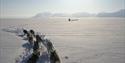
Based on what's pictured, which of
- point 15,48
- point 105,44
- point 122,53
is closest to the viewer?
point 122,53

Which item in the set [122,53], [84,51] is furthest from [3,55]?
[122,53]

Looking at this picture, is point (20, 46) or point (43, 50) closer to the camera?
point (43, 50)

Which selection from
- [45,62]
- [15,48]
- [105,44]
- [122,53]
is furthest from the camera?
[105,44]

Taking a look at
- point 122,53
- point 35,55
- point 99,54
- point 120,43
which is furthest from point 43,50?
point 120,43

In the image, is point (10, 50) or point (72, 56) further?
point (10, 50)

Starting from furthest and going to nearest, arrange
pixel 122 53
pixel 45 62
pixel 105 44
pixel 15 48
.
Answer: pixel 105 44 → pixel 15 48 → pixel 122 53 → pixel 45 62

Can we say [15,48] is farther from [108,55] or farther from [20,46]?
[108,55]

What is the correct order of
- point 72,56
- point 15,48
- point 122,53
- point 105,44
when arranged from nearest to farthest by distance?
point 72,56, point 122,53, point 15,48, point 105,44

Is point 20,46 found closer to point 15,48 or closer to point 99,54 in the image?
point 15,48
